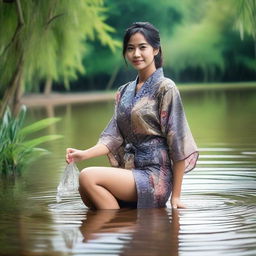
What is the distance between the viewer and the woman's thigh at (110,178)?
5.61 metres

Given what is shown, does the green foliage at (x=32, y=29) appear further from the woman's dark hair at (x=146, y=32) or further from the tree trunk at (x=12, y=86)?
the woman's dark hair at (x=146, y=32)

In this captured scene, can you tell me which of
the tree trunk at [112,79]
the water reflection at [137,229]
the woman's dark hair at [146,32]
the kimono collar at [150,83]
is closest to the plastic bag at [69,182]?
the water reflection at [137,229]

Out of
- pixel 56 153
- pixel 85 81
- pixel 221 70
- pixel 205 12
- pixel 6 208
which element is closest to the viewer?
pixel 6 208

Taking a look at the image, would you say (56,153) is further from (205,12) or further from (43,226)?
(205,12)

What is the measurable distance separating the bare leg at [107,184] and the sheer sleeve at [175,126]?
315 millimetres

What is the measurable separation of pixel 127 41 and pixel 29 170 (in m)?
3.47

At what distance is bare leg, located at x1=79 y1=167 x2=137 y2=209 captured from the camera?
5.61m

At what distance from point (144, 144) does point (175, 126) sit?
10.1 inches

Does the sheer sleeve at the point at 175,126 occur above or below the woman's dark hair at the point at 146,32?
below

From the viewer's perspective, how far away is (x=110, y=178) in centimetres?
560

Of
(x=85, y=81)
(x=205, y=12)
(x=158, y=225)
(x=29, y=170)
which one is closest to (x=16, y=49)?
(x=29, y=170)

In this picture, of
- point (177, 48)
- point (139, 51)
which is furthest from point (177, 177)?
point (177, 48)

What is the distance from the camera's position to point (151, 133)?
5.76 meters

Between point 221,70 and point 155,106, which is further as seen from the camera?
Answer: point 221,70
